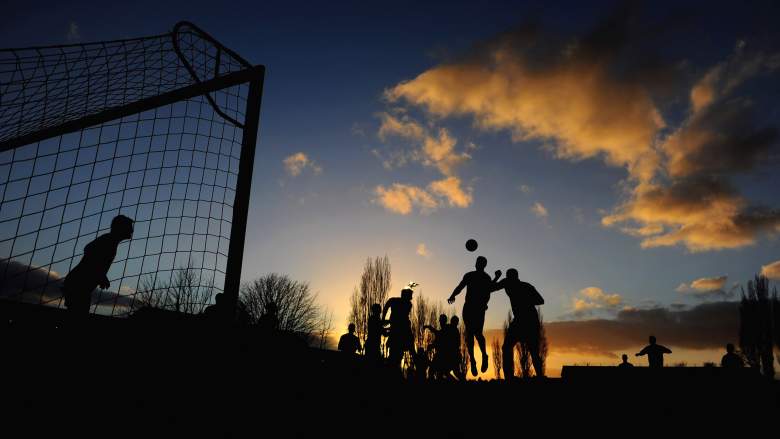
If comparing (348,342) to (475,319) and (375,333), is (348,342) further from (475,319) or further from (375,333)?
(475,319)

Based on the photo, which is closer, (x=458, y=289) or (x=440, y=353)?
(x=458, y=289)

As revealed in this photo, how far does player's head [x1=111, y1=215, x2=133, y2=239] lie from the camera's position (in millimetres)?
5484

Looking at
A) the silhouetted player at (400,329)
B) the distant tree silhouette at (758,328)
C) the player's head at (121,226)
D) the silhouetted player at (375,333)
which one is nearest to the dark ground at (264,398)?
the player's head at (121,226)

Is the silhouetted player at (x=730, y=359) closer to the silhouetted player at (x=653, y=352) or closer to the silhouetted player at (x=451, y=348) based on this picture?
the silhouetted player at (x=653, y=352)

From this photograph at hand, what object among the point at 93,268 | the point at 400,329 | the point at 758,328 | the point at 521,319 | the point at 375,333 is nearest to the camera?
the point at 93,268

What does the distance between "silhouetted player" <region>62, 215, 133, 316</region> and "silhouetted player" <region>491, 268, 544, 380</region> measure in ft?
19.8

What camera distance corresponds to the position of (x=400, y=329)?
7.95m

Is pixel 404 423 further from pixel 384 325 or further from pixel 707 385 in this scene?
pixel 384 325

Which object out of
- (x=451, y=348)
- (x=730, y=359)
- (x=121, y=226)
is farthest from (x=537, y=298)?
(x=730, y=359)

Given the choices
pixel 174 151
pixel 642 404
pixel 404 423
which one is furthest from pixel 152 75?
pixel 642 404

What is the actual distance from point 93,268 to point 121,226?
65 cm

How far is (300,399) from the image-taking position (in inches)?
156

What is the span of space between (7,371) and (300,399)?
2491 mm

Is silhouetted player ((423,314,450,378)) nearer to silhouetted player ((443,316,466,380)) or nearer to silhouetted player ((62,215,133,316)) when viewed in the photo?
silhouetted player ((443,316,466,380))
